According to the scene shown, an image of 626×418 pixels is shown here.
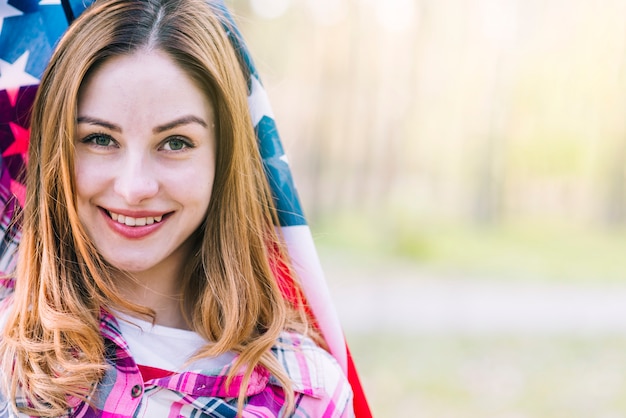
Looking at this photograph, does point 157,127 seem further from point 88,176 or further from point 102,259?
point 102,259

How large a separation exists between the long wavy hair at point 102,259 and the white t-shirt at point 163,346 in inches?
1.0

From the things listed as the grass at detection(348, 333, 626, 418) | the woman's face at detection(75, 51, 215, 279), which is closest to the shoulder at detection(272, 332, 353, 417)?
the woman's face at detection(75, 51, 215, 279)

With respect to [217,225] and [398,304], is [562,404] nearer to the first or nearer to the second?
[398,304]

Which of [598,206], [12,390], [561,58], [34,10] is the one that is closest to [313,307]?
[12,390]

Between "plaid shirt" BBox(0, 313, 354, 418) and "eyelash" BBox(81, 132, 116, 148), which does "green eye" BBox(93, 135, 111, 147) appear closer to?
"eyelash" BBox(81, 132, 116, 148)

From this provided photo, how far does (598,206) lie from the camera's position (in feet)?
38.2

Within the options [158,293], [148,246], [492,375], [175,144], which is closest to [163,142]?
[175,144]

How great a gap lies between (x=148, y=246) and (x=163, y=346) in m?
0.26

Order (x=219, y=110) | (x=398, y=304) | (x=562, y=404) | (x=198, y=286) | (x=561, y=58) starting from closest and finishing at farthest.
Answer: (x=219, y=110) < (x=198, y=286) < (x=562, y=404) < (x=398, y=304) < (x=561, y=58)

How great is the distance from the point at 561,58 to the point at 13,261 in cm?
899

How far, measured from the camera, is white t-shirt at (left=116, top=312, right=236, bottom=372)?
1877 mm

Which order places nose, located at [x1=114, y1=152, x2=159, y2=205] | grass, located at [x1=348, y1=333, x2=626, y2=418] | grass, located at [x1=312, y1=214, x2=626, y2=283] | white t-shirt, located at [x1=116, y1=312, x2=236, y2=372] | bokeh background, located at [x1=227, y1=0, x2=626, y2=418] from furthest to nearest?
grass, located at [x1=312, y1=214, x2=626, y2=283]
bokeh background, located at [x1=227, y1=0, x2=626, y2=418]
grass, located at [x1=348, y1=333, x2=626, y2=418]
white t-shirt, located at [x1=116, y1=312, x2=236, y2=372]
nose, located at [x1=114, y1=152, x2=159, y2=205]

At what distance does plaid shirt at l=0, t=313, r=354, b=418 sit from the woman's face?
0.22m

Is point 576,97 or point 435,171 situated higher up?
point 576,97
